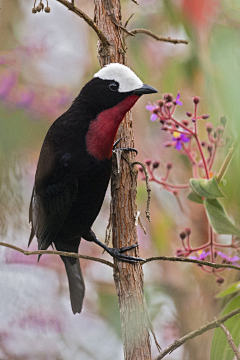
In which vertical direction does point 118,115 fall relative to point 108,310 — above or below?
above

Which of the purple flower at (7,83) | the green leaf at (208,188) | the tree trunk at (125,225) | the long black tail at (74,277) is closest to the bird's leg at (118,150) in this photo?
the tree trunk at (125,225)

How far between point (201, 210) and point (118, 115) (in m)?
0.54

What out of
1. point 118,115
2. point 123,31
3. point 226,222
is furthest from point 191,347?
point 123,31

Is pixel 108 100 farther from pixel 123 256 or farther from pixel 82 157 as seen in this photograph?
pixel 123 256

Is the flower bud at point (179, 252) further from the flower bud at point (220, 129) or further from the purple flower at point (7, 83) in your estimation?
the purple flower at point (7, 83)

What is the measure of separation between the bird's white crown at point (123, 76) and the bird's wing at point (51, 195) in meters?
0.14

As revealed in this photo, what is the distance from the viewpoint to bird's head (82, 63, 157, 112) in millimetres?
555

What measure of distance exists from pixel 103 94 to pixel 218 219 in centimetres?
27

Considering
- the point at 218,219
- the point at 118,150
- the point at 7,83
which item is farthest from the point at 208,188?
the point at 7,83

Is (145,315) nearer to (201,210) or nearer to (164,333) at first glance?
(164,333)

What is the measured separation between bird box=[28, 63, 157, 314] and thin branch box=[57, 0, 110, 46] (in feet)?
0.17

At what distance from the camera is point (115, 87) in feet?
1.87

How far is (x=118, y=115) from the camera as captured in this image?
575mm

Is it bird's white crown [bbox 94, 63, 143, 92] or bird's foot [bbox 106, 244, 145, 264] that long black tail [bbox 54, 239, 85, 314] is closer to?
bird's foot [bbox 106, 244, 145, 264]
